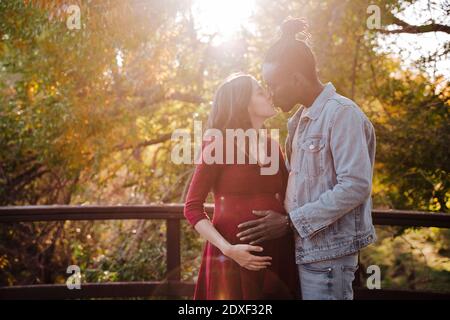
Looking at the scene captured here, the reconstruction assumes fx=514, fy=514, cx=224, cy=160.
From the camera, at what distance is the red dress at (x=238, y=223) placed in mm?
2230

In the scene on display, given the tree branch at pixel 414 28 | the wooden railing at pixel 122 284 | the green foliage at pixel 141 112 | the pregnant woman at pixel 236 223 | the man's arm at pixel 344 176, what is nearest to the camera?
the man's arm at pixel 344 176

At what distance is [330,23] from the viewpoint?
5.22m

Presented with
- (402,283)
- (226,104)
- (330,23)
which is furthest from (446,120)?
(226,104)

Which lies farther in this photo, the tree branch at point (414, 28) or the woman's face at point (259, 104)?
the tree branch at point (414, 28)

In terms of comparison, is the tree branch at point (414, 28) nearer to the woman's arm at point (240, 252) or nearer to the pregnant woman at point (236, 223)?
the pregnant woman at point (236, 223)

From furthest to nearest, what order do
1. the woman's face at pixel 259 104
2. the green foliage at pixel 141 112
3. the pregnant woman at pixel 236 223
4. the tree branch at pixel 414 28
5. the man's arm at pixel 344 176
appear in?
the green foliage at pixel 141 112, the tree branch at pixel 414 28, the woman's face at pixel 259 104, the pregnant woman at pixel 236 223, the man's arm at pixel 344 176

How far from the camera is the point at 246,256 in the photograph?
7.02 feet

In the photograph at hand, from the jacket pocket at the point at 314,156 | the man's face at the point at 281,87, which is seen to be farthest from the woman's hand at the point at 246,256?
the man's face at the point at 281,87

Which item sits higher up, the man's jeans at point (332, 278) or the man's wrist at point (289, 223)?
the man's wrist at point (289, 223)

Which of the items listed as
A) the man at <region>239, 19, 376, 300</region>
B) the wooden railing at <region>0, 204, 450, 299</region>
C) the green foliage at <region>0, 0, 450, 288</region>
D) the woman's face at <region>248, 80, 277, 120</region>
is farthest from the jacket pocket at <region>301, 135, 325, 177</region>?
the green foliage at <region>0, 0, 450, 288</region>

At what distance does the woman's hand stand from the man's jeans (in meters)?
0.20

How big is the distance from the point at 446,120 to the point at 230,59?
10.6 ft

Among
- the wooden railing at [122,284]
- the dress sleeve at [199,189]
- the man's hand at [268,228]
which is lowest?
the wooden railing at [122,284]

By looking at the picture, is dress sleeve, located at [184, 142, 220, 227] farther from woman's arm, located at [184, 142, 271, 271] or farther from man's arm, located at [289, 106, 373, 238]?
man's arm, located at [289, 106, 373, 238]
